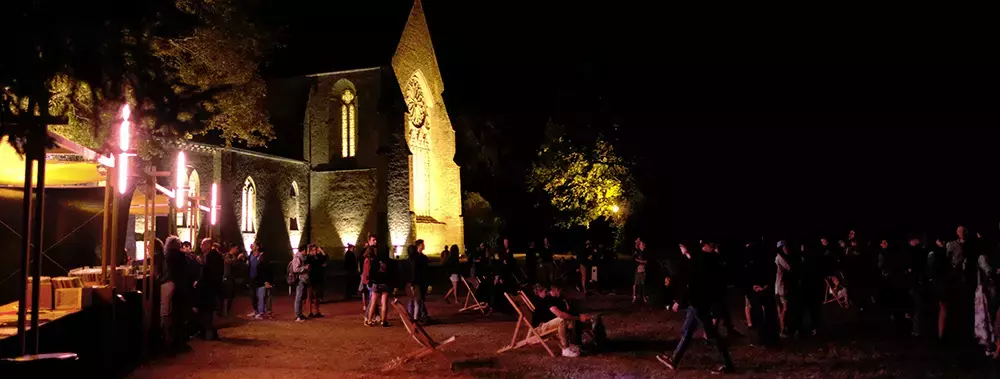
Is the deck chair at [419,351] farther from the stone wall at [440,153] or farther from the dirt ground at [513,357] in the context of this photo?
the stone wall at [440,153]

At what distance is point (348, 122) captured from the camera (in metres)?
33.7

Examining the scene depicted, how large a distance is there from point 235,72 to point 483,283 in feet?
24.4

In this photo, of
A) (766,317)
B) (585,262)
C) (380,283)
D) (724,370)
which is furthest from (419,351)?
(585,262)

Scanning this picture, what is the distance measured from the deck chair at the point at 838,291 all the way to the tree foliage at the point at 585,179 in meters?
19.4

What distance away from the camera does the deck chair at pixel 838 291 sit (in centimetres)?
1520

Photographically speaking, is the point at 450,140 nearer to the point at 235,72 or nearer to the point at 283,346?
the point at 235,72

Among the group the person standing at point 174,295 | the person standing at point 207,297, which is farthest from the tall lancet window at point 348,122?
the person standing at point 174,295

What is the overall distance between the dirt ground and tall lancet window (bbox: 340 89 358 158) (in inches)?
836

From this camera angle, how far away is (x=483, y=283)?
15219 millimetres

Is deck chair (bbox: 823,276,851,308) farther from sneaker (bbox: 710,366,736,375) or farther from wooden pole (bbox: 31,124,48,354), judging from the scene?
wooden pole (bbox: 31,124,48,354)

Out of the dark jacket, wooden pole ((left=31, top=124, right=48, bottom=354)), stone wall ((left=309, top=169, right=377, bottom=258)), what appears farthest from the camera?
stone wall ((left=309, top=169, right=377, bottom=258))

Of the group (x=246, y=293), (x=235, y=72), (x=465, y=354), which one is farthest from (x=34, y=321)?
(x=246, y=293)

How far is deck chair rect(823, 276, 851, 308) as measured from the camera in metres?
15.2

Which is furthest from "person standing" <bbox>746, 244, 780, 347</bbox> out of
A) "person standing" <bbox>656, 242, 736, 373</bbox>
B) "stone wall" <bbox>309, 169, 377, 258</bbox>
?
"stone wall" <bbox>309, 169, 377, 258</bbox>
